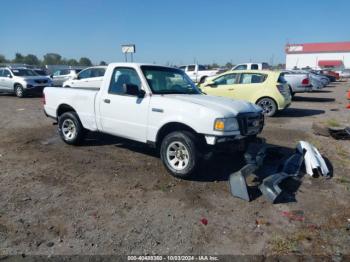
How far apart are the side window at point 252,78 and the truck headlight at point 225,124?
7.30 meters

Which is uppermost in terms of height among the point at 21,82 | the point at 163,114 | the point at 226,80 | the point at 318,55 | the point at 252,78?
the point at 318,55

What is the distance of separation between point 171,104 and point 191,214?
1867mm

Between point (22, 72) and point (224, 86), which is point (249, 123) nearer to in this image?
point (224, 86)

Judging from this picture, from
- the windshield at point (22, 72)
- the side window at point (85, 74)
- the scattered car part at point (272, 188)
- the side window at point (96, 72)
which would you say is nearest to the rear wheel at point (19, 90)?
the windshield at point (22, 72)

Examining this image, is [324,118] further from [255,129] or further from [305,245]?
[305,245]

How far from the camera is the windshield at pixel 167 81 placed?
5.77 metres

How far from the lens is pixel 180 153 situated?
5.21 meters

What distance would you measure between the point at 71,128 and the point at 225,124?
3.87 m

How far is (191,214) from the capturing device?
13.6 feet

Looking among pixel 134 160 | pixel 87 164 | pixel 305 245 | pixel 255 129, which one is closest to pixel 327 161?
pixel 255 129

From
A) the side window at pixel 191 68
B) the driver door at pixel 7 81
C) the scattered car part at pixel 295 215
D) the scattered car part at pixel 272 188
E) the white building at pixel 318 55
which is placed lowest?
the scattered car part at pixel 295 215

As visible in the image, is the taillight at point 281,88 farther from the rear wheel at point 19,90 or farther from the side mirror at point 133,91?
the rear wheel at point 19,90

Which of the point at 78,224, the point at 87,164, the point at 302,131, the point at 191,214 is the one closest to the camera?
the point at 78,224

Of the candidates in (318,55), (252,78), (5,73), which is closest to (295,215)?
(252,78)
